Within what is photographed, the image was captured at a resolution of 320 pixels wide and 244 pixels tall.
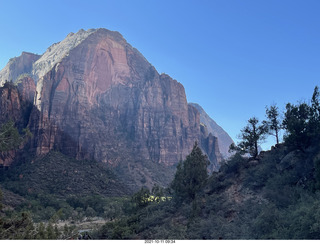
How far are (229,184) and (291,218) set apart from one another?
18.0m

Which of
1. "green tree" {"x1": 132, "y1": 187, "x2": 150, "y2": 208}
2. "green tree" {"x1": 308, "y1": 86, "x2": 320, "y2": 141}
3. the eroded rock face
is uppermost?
the eroded rock face

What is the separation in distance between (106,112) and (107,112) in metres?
0.79

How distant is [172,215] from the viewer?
118 ft

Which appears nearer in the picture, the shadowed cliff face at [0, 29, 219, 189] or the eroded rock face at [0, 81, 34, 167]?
the eroded rock face at [0, 81, 34, 167]

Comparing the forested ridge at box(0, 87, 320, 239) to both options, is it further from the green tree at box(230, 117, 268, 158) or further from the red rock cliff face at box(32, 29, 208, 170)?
the red rock cliff face at box(32, 29, 208, 170)

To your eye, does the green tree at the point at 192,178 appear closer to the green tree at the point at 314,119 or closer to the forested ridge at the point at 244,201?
the forested ridge at the point at 244,201

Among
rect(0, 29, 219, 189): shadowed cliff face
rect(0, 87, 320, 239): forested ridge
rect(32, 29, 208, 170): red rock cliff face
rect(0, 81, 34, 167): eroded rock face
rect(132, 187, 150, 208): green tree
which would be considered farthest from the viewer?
rect(32, 29, 208, 170): red rock cliff face

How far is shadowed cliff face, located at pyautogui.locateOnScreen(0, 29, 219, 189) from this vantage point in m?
132

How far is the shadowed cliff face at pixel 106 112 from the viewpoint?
13200 centimetres

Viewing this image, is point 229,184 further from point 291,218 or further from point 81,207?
point 81,207

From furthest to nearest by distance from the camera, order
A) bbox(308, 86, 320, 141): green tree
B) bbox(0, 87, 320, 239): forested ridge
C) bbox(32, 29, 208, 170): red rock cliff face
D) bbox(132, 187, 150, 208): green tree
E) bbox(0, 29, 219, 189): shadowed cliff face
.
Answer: bbox(32, 29, 208, 170): red rock cliff face → bbox(0, 29, 219, 189): shadowed cliff face → bbox(132, 187, 150, 208): green tree → bbox(308, 86, 320, 141): green tree → bbox(0, 87, 320, 239): forested ridge

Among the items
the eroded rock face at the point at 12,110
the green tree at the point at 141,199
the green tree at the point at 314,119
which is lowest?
the green tree at the point at 141,199

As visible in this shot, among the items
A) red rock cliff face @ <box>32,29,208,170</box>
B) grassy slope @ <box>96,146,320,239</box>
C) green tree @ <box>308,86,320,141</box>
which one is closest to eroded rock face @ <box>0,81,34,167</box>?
red rock cliff face @ <box>32,29,208,170</box>

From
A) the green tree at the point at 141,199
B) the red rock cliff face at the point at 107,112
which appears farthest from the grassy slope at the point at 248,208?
the red rock cliff face at the point at 107,112
